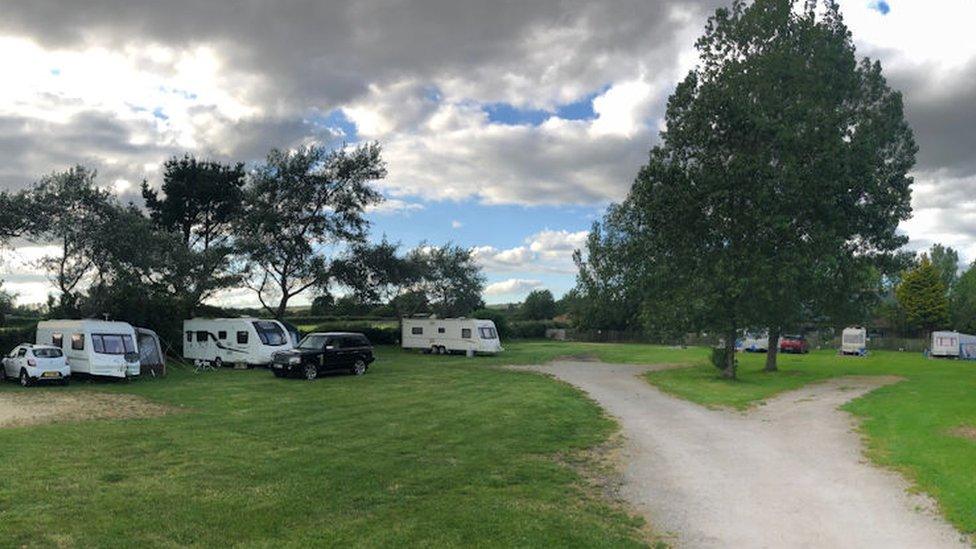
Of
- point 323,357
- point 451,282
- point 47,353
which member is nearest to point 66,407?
point 47,353

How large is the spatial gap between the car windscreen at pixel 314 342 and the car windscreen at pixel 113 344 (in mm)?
6472

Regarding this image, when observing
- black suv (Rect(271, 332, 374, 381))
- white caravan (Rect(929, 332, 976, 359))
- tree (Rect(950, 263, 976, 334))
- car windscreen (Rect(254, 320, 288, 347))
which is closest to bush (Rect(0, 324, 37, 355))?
car windscreen (Rect(254, 320, 288, 347))

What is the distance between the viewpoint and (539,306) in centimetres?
11056

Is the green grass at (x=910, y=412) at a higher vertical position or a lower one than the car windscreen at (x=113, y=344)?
lower

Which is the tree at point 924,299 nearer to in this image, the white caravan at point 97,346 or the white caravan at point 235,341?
the white caravan at point 235,341

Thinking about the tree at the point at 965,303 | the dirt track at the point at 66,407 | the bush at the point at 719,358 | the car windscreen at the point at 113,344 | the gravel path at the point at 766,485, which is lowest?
the dirt track at the point at 66,407

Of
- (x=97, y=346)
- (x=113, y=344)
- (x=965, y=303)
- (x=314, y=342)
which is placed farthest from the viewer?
(x=965, y=303)

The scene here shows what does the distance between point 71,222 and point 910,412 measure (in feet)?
111

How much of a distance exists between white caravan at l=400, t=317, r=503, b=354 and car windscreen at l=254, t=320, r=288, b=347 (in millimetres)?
14868

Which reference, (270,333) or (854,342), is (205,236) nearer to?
(270,333)

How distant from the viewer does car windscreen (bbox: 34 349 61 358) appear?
77.9 ft

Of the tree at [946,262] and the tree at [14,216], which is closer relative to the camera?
the tree at [14,216]

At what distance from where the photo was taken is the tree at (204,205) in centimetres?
4241

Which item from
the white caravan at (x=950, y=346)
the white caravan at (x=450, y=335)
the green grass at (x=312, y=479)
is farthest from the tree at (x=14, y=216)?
the white caravan at (x=950, y=346)
